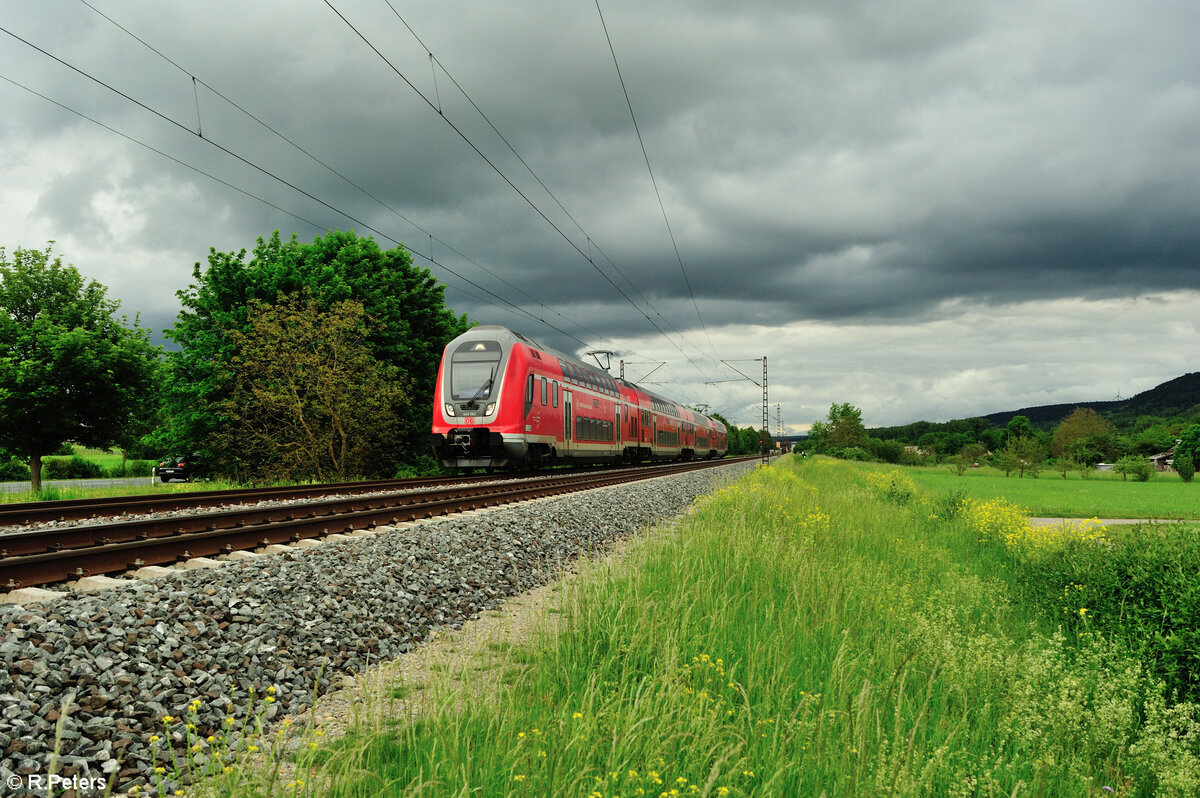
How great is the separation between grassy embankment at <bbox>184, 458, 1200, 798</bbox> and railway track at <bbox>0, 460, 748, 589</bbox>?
4.65 m

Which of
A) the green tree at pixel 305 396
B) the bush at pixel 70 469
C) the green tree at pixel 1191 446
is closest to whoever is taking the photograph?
the green tree at pixel 305 396

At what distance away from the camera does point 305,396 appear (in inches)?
931

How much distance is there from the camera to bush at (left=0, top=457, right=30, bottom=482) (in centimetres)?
3897

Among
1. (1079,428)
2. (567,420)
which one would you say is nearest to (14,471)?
(567,420)

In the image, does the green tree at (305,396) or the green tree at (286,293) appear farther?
the green tree at (286,293)

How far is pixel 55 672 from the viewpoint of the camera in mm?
3709

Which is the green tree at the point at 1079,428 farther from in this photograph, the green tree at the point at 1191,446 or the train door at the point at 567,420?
the train door at the point at 567,420

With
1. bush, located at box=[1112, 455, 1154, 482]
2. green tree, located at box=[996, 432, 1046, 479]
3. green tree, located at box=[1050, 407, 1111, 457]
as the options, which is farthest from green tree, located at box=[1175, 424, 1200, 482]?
green tree, located at box=[1050, 407, 1111, 457]

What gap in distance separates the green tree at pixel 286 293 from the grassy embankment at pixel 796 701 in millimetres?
21830

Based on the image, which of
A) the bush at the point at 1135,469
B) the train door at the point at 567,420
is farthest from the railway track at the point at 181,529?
the bush at the point at 1135,469

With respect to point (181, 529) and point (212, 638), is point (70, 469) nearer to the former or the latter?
point (181, 529)

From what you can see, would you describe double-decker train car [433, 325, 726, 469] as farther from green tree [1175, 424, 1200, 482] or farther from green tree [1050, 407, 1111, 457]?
green tree [1050, 407, 1111, 457]

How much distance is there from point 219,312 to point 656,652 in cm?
2846

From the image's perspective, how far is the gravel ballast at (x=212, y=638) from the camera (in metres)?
3.35
